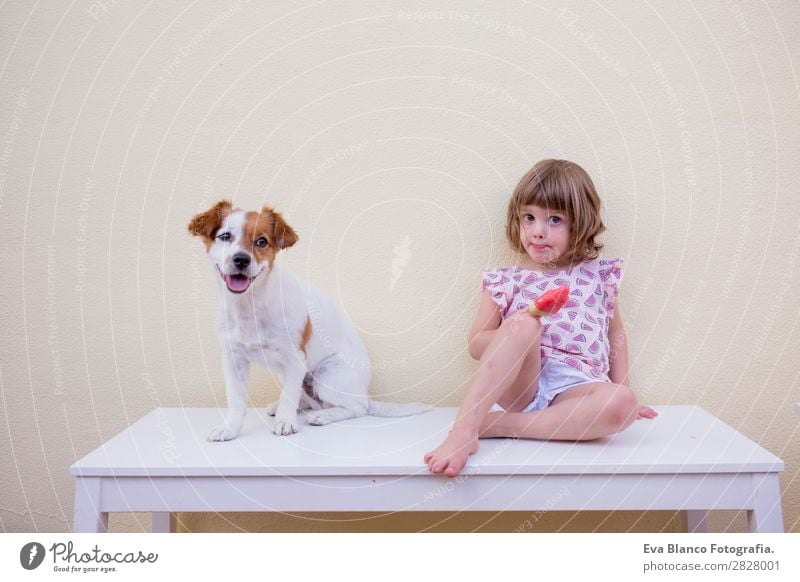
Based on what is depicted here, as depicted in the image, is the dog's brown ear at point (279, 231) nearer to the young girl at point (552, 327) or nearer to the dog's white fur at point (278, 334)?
the dog's white fur at point (278, 334)

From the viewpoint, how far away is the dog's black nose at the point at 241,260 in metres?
1.29

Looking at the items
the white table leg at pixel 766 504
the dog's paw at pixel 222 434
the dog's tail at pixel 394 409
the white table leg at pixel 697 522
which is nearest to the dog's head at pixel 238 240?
the dog's paw at pixel 222 434

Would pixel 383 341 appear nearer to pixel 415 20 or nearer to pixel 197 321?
pixel 197 321

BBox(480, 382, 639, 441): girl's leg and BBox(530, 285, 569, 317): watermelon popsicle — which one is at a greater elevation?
BBox(530, 285, 569, 317): watermelon popsicle

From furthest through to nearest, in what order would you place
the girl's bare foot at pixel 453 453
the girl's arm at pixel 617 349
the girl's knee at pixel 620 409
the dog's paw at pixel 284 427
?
1. the girl's arm at pixel 617 349
2. the dog's paw at pixel 284 427
3. the girl's knee at pixel 620 409
4. the girl's bare foot at pixel 453 453

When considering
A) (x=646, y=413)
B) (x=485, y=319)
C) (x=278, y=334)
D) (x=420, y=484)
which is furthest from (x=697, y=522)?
(x=278, y=334)

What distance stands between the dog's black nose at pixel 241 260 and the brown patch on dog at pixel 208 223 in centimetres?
9

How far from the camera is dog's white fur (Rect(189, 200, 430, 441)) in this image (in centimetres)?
133

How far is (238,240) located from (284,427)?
0.39 metres

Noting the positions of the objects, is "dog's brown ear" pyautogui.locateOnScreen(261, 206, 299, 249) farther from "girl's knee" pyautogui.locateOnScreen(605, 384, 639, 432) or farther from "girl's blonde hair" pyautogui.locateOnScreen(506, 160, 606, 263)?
"girl's knee" pyautogui.locateOnScreen(605, 384, 639, 432)

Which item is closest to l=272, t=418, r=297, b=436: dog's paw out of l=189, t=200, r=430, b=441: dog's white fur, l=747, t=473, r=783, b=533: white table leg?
l=189, t=200, r=430, b=441: dog's white fur

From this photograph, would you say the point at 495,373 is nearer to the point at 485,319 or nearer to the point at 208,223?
the point at 485,319

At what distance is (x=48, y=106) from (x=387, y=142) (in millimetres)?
859

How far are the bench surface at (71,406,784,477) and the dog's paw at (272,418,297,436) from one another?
2cm
